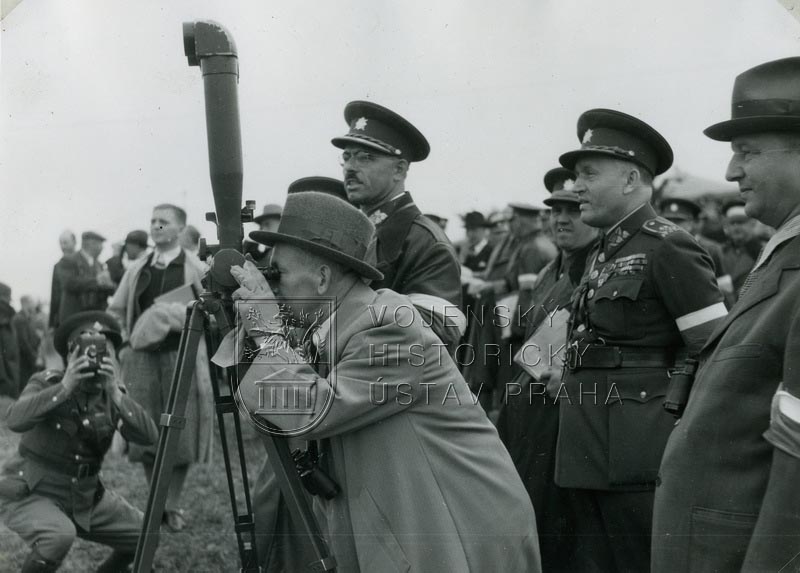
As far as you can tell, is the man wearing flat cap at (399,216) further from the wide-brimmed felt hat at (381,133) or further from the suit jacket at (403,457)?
the suit jacket at (403,457)

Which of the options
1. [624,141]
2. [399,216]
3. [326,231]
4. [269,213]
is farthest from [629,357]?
[269,213]

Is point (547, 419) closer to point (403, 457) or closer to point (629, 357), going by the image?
point (629, 357)

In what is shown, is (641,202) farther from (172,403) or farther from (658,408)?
(172,403)

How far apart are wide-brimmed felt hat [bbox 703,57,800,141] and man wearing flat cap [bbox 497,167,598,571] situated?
1467mm

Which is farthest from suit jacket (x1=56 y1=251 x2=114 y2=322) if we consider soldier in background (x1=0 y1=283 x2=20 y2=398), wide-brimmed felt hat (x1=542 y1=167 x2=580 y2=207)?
wide-brimmed felt hat (x1=542 y1=167 x2=580 y2=207)

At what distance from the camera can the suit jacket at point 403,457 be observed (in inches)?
115

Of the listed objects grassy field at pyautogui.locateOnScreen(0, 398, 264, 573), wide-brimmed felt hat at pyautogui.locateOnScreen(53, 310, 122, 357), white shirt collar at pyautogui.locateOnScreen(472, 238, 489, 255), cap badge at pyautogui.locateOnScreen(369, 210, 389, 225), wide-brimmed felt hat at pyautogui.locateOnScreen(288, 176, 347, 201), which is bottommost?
grassy field at pyautogui.locateOnScreen(0, 398, 264, 573)

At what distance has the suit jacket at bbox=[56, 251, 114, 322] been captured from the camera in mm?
8797

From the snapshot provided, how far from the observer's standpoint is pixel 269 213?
846 centimetres

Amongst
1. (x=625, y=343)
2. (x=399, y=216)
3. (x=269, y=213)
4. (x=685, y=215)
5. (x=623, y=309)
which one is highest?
(x=269, y=213)

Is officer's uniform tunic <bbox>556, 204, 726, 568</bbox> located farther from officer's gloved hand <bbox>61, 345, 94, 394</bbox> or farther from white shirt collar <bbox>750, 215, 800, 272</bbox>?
officer's gloved hand <bbox>61, 345, 94, 394</bbox>

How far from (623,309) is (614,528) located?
2.87 ft

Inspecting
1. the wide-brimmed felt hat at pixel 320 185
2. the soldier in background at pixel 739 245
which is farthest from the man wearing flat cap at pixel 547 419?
the soldier in background at pixel 739 245

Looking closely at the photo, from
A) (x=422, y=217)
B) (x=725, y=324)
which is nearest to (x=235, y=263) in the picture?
(x=725, y=324)
